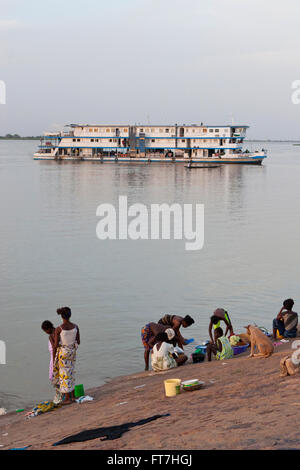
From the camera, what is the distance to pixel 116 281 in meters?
16.4

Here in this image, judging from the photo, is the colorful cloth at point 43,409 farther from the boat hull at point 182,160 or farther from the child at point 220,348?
the boat hull at point 182,160

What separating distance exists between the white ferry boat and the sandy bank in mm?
64343

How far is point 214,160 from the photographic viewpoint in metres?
73.8

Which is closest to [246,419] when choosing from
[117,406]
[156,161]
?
[117,406]

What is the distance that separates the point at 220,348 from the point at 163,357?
0.92 m

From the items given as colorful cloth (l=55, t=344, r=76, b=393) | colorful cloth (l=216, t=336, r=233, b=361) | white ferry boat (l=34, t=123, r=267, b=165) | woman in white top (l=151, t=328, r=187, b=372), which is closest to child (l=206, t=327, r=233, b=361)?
colorful cloth (l=216, t=336, r=233, b=361)

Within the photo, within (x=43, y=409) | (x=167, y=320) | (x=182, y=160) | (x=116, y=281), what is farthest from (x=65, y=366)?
(x=182, y=160)

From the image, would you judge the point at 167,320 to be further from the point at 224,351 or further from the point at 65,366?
the point at 65,366

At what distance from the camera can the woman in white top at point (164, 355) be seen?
8.94 metres

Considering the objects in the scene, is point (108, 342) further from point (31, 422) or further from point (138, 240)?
point (138, 240)

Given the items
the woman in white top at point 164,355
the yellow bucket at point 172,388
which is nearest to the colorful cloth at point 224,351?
the woman in white top at point 164,355

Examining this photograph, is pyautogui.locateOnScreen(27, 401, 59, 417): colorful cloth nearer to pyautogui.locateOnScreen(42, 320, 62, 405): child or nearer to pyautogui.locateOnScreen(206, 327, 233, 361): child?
pyautogui.locateOnScreen(42, 320, 62, 405): child

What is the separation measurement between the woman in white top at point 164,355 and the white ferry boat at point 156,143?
208 feet

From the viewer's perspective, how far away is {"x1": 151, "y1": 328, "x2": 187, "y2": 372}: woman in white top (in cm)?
894
